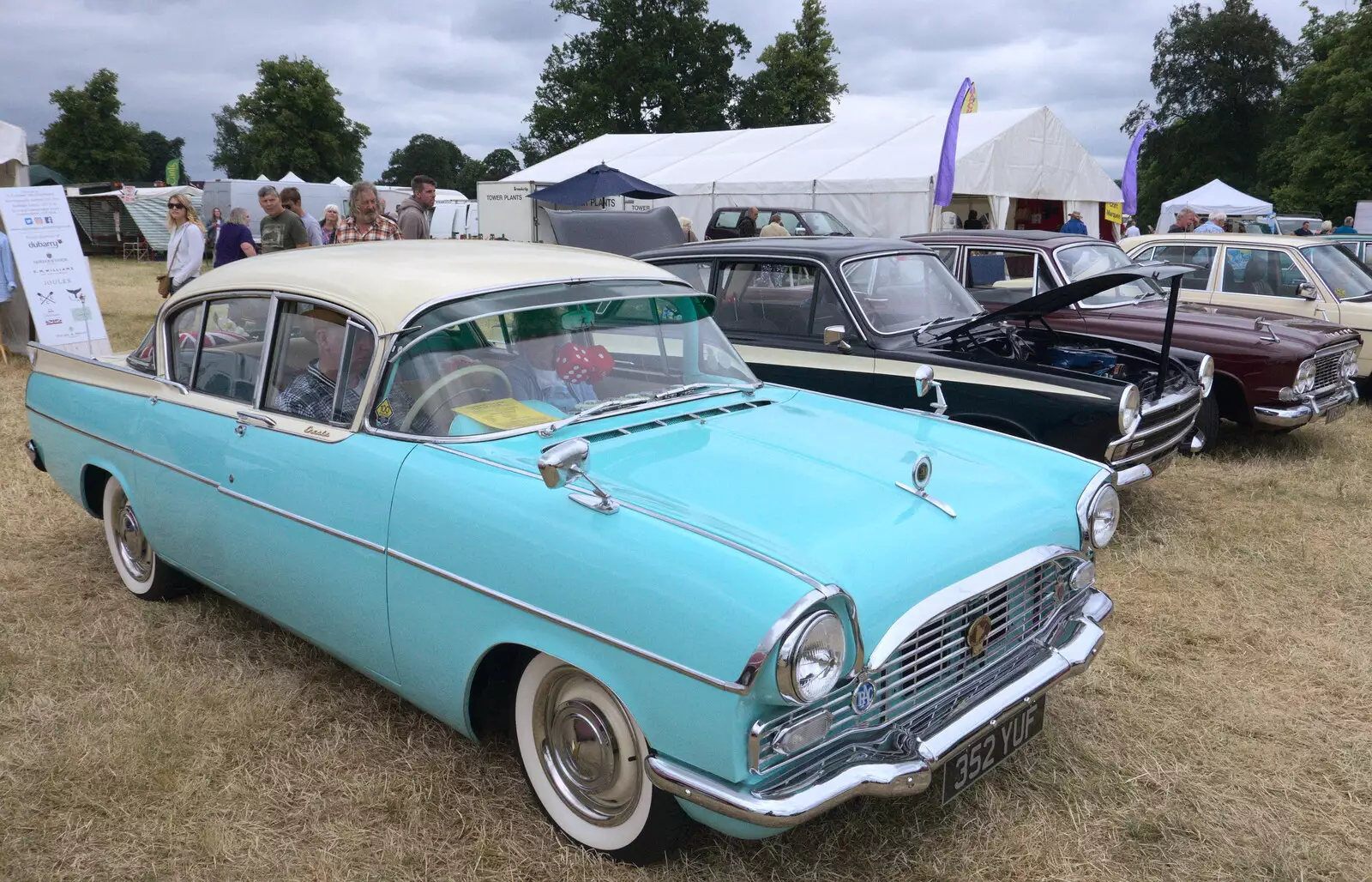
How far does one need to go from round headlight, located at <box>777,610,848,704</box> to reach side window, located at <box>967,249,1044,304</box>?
5595 millimetres

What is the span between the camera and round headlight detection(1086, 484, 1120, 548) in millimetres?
2969

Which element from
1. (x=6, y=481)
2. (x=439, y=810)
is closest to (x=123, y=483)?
(x=439, y=810)

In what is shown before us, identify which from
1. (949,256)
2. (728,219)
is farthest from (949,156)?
(949,256)

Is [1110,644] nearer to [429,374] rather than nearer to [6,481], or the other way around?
[429,374]

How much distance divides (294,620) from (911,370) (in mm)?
3383

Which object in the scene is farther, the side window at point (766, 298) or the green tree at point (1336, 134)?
the green tree at point (1336, 134)

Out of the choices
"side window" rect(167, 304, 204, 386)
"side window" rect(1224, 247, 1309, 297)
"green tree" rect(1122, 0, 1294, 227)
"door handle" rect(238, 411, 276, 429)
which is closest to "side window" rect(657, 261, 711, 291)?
"side window" rect(167, 304, 204, 386)

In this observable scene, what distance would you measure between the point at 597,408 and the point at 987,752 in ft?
4.91

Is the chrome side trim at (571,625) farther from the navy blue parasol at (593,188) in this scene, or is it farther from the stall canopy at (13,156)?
the navy blue parasol at (593,188)

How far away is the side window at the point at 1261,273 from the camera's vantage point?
842 centimetres

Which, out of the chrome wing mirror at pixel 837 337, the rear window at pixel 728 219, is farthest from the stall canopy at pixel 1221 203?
the chrome wing mirror at pixel 837 337

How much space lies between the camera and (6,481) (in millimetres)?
6148

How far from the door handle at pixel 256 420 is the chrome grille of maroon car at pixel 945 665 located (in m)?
2.03

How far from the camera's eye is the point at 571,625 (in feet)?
7.73
